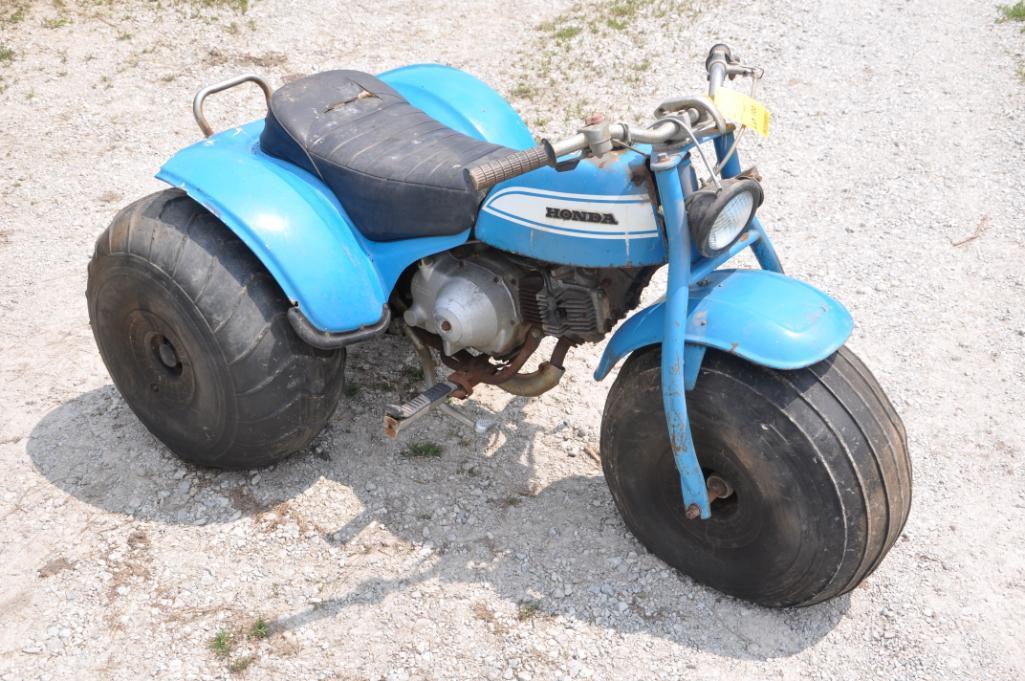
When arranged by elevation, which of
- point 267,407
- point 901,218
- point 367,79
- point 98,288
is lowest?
point 901,218

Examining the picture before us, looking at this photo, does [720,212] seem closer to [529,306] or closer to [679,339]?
[679,339]

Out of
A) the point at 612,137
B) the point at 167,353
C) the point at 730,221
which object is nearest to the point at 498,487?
the point at 167,353

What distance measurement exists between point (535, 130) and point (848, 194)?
80.2 inches

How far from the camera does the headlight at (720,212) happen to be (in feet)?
8.61

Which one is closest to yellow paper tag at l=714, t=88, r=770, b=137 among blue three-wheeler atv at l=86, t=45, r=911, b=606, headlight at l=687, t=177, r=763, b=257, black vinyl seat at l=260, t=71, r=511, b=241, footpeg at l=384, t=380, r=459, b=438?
blue three-wheeler atv at l=86, t=45, r=911, b=606

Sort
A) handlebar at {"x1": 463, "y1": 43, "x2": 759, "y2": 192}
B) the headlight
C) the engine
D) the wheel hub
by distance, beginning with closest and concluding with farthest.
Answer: handlebar at {"x1": 463, "y1": 43, "x2": 759, "y2": 192} → the headlight → the engine → the wheel hub

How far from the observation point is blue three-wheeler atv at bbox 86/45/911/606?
275cm

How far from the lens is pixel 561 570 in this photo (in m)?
3.29

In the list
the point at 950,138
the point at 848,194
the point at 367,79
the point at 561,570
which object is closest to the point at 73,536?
the point at 561,570

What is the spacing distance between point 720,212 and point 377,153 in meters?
1.29

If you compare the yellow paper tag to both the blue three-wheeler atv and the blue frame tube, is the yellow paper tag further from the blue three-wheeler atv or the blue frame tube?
the blue frame tube

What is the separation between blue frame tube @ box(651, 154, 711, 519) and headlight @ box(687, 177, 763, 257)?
38 millimetres

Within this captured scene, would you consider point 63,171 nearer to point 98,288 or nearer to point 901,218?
point 98,288

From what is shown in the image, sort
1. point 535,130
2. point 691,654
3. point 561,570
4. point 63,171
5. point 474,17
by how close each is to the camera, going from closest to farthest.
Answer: point 691,654, point 561,570, point 63,171, point 535,130, point 474,17
